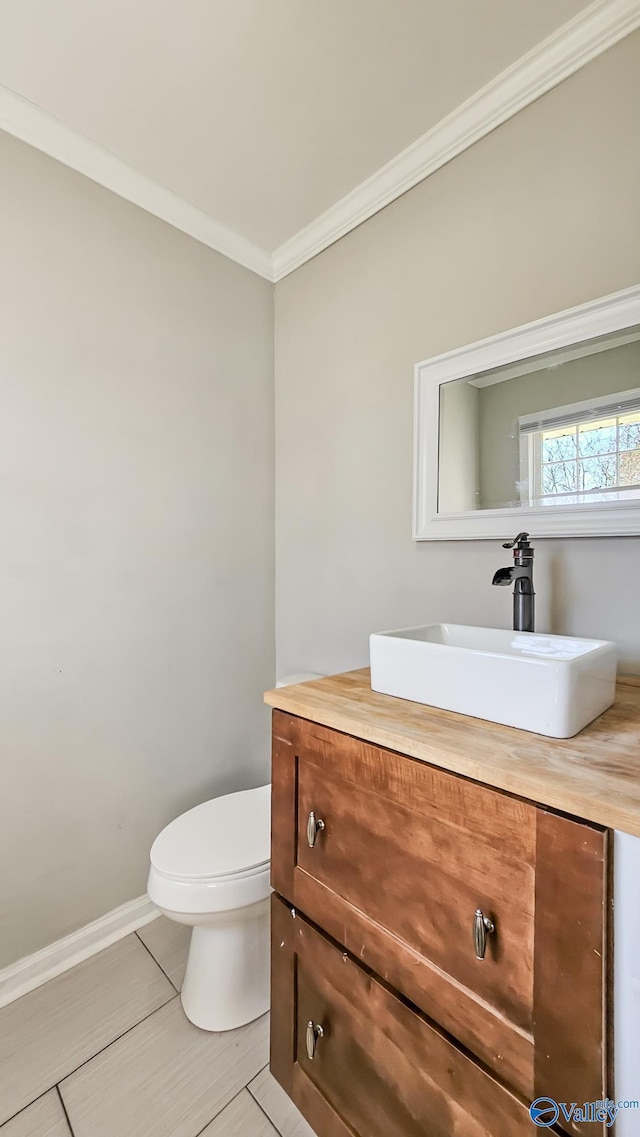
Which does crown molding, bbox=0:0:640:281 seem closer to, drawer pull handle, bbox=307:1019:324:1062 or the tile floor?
drawer pull handle, bbox=307:1019:324:1062

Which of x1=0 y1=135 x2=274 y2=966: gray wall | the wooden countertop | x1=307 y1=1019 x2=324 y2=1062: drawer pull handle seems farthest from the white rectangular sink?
x1=0 y1=135 x2=274 y2=966: gray wall

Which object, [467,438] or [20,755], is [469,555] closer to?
[467,438]

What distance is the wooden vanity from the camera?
0.55 m

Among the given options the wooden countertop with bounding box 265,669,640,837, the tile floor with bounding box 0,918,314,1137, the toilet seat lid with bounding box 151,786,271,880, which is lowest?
the tile floor with bounding box 0,918,314,1137

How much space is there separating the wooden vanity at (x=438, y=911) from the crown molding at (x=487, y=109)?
1.45m

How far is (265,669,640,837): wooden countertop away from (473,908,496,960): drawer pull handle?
0.60 feet

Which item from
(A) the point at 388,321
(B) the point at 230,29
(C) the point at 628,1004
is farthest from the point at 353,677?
(B) the point at 230,29

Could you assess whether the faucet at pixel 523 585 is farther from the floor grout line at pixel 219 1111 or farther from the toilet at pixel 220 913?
the floor grout line at pixel 219 1111

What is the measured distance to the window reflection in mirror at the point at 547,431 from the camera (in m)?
1.05

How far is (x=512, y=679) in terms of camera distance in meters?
0.74

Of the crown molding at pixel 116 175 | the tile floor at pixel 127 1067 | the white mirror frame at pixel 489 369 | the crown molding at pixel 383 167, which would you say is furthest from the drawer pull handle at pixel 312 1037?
the crown molding at pixel 116 175

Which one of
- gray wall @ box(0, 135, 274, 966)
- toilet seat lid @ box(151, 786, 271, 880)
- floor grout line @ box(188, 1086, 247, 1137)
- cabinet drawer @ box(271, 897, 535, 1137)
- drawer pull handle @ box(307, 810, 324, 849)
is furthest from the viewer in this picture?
gray wall @ box(0, 135, 274, 966)

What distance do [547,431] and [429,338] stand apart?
1.62 feet

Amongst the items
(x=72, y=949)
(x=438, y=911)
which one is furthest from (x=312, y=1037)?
(x=72, y=949)
